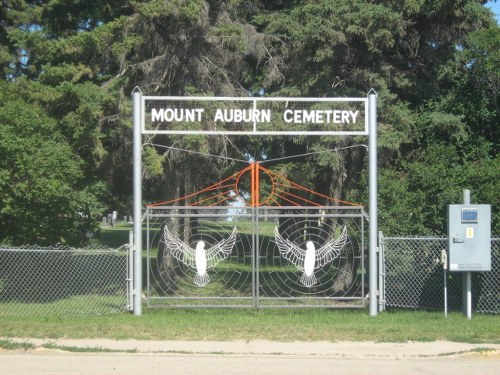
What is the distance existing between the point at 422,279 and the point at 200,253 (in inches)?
189

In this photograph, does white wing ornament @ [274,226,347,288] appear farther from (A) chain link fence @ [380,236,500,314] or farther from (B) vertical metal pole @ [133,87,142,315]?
(B) vertical metal pole @ [133,87,142,315]

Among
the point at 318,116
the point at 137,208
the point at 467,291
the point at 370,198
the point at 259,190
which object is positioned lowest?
the point at 467,291

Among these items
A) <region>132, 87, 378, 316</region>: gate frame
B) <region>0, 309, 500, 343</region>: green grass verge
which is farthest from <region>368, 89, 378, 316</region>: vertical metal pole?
<region>0, 309, 500, 343</region>: green grass verge

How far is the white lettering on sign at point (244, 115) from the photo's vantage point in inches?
566

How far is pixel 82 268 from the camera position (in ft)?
52.4

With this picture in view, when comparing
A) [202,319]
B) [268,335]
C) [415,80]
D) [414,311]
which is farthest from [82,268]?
[415,80]

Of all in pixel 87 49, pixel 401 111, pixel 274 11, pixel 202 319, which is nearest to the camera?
pixel 202 319

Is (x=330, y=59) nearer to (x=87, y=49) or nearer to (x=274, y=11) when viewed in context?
(x=274, y=11)

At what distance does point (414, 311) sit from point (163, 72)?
9.44 meters

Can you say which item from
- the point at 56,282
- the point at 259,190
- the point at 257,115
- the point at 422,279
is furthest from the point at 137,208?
the point at 422,279

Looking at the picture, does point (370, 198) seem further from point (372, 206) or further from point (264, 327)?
point (264, 327)

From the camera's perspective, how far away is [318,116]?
14.5 meters

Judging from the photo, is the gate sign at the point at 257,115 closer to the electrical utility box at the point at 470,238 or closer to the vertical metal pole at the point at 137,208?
the vertical metal pole at the point at 137,208

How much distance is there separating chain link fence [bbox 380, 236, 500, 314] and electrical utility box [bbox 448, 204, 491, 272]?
54.6 inches
